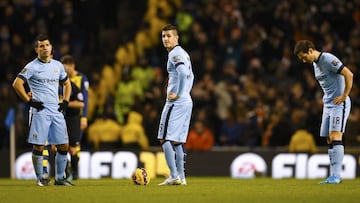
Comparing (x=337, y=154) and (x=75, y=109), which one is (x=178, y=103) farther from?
(x=75, y=109)

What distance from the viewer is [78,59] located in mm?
27922

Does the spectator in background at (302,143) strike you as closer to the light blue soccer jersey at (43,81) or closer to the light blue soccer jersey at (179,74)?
the light blue soccer jersey at (179,74)

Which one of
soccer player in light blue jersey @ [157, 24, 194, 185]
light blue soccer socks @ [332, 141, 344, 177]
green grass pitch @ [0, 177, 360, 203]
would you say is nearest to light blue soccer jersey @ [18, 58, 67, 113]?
green grass pitch @ [0, 177, 360, 203]

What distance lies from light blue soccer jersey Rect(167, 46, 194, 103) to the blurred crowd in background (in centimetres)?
848

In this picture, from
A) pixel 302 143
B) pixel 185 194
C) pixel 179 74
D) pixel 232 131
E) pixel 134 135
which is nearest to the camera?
pixel 185 194

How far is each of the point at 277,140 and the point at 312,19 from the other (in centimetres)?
457

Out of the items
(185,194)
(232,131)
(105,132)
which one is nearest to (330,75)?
(185,194)

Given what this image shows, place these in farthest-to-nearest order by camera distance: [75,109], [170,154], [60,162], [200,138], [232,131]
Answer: [232,131] → [200,138] → [75,109] → [60,162] → [170,154]

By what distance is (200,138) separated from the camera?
23.2 m

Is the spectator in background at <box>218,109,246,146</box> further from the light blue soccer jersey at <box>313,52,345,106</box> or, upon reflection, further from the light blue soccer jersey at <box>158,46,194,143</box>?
the light blue soccer jersey at <box>158,46,194,143</box>

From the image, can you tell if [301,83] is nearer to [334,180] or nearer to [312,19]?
[312,19]

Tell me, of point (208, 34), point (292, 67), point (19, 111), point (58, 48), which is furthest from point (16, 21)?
point (292, 67)

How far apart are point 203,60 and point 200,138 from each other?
362cm

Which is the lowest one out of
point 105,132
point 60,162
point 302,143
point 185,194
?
point 185,194
